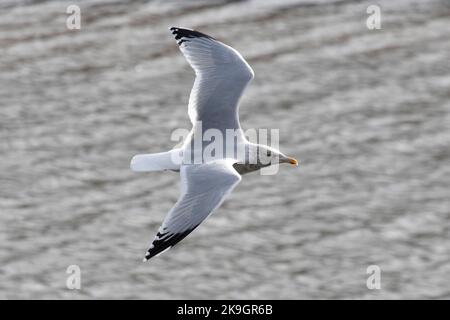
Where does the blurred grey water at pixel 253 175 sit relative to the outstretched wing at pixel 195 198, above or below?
above

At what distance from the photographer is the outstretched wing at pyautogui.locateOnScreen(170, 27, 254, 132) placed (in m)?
10.4

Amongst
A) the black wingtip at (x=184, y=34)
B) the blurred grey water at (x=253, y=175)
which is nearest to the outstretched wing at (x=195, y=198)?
the black wingtip at (x=184, y=34)

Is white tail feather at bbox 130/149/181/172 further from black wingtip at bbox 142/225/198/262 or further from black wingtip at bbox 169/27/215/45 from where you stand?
black wingtip at bbox 169/27/215/45

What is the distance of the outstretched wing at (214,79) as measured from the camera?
10.4 m

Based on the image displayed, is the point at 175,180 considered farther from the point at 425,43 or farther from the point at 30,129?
the point at 425,43

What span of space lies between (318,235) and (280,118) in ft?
12.9

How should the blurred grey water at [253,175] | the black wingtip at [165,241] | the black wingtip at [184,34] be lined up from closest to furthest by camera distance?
1. the black wingtip at [165,241]
2. the black wingtip at [184,34]
3. the blurred grey water at [253,175]

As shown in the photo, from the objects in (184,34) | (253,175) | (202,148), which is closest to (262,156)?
(202,148)

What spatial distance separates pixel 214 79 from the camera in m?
10.6

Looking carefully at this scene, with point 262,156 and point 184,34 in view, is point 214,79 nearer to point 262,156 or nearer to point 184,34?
point 184,34

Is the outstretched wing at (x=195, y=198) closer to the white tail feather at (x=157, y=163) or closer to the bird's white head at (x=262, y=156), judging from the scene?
the white tail feather at (x=157, y=163)

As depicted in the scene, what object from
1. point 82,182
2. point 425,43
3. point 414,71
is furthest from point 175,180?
point 425,43

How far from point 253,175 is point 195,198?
22.0 feet

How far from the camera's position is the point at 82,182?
50.5 feet
